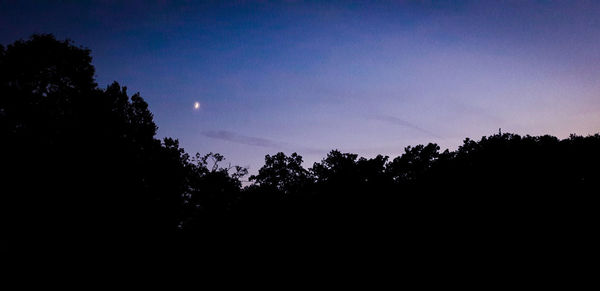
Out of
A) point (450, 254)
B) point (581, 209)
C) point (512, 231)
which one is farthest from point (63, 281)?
point (581, 209)

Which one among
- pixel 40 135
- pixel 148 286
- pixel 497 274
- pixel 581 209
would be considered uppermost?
pixel 40 135

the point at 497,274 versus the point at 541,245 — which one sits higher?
the point at 541,245

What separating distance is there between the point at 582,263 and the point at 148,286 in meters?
20.9

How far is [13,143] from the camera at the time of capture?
14375mm

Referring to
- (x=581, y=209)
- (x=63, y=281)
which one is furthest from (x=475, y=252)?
(x=63, y=281)

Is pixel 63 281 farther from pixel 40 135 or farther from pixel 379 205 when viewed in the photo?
pixel 379 205

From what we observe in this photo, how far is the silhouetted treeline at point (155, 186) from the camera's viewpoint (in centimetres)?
1465

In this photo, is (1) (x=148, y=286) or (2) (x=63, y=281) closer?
(2) (x=63, y=281)

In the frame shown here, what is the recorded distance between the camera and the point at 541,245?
13508 millimetres

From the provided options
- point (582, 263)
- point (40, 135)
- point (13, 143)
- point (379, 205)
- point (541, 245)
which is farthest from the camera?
point (379, 205)

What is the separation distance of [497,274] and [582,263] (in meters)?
3.56

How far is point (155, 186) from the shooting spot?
74.6ft

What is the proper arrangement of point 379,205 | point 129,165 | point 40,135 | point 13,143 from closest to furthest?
point 13,143 → point 40,135 → point 379,205 → point 129,165

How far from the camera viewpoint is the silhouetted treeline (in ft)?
48.1
